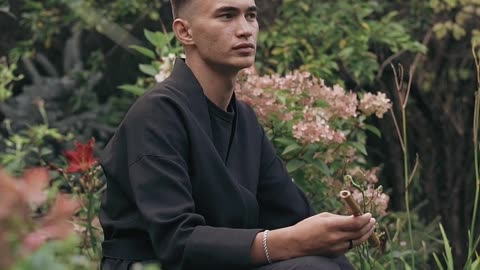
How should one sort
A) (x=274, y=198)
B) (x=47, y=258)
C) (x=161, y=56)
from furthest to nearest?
1. (x=161, y=56)
2. (x=274, y=198)
3. (x=47, y=258)

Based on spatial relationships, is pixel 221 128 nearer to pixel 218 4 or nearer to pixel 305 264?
pixel 218 4

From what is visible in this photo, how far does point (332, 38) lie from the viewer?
5.76 metres

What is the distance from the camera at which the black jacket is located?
2941mm

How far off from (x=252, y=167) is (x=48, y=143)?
106 inches

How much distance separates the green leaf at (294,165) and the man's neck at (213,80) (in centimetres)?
107

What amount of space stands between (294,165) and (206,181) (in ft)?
4.02

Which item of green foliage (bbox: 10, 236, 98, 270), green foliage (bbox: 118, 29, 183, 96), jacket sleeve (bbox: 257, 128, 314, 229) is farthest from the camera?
green foliage (bbox: 118, 29, 183, 96)

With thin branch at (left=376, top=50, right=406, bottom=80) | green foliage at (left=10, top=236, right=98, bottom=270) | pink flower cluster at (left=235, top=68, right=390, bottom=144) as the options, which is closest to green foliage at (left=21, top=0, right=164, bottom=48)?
thin branch at (left=376, top=50, right=406, bottom=80)

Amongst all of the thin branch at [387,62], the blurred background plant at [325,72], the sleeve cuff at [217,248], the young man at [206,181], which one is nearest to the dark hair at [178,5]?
the young man at [206,181]

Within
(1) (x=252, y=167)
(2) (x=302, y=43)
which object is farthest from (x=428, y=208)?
(1) (x=252, y=167)

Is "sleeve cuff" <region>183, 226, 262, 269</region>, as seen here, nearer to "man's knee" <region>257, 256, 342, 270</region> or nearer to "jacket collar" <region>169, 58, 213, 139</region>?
"man's knee" <region>257, 256, 342, 270</region>

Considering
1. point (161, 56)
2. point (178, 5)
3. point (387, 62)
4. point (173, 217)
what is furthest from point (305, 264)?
point (387, 62)

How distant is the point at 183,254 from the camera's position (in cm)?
295

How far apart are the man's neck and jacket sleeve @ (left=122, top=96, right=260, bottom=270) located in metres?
0.28
